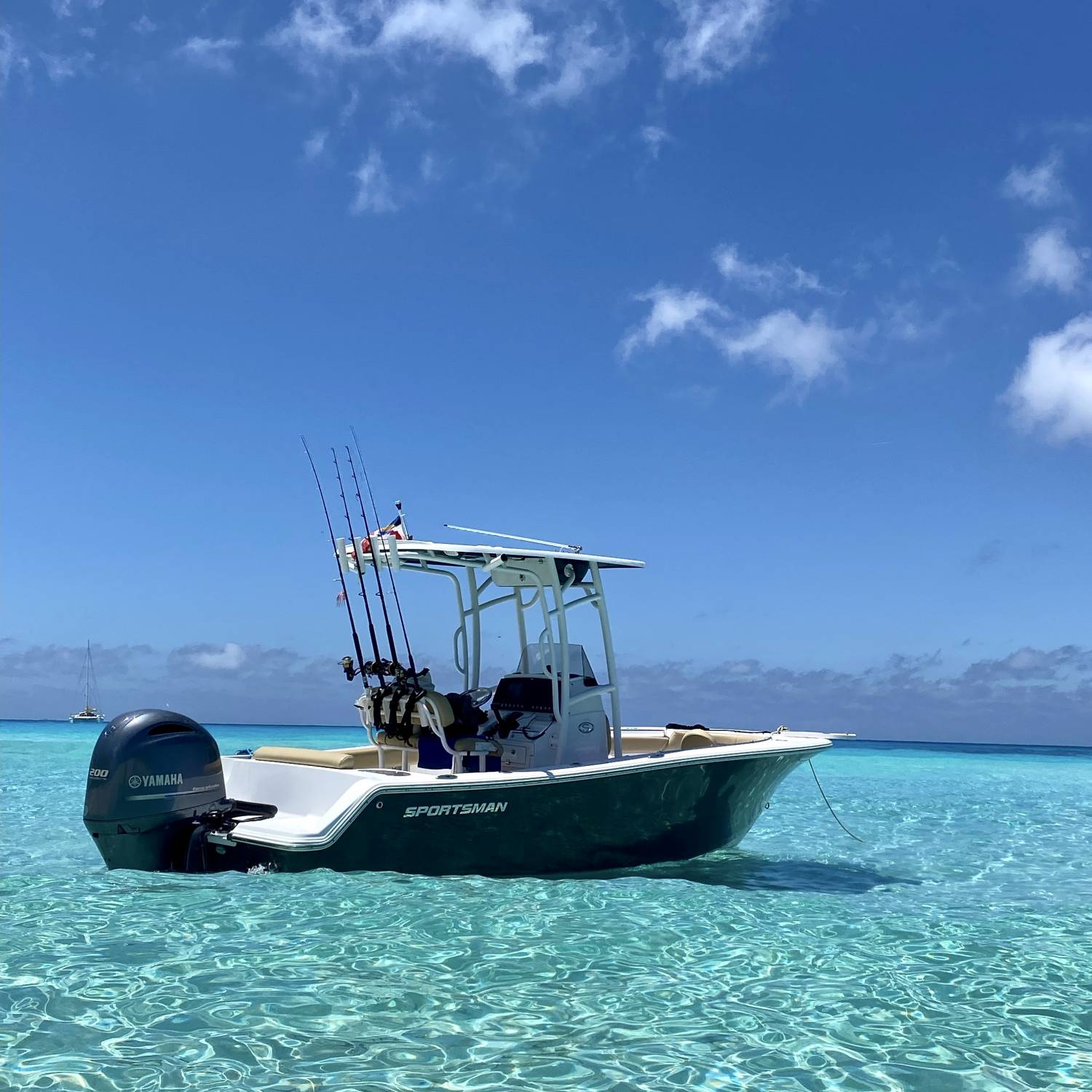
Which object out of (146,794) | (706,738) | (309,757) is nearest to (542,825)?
(309,757)

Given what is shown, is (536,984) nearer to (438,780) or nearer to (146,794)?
(438,780)

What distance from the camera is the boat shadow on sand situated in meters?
8.37

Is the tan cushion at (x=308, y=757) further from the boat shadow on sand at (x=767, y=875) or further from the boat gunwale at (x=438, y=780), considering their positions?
the boat shadow on sand at (x=767, y=875)

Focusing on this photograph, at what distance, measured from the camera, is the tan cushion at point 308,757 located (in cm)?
808

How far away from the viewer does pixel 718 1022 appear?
448cm

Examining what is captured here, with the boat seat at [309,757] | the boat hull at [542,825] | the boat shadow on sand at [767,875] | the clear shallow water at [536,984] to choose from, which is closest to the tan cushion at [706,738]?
the boat hull at [542,825]

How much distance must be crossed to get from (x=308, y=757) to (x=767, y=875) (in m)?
4.21

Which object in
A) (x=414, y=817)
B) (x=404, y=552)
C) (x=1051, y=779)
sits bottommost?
(x=1051, y=779)

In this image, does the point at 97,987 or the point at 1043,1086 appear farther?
the point at 97,987

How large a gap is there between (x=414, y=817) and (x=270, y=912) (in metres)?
1.34

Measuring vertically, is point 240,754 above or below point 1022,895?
above

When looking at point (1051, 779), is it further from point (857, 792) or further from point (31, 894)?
point (31, 894)

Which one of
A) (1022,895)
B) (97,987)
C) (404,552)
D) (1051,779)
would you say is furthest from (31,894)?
(1051,779)

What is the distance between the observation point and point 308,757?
820cm
